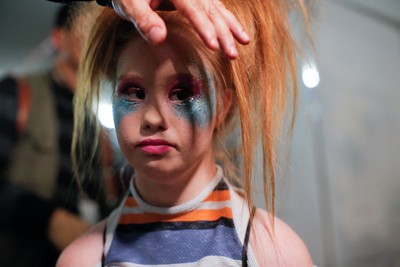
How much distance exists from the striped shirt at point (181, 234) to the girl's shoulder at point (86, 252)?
14 mm

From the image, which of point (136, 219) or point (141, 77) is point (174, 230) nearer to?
point (136, 219)

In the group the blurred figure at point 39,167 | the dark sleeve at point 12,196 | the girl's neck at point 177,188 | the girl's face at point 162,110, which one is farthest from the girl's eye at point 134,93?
the dark sleeve at point 12,196

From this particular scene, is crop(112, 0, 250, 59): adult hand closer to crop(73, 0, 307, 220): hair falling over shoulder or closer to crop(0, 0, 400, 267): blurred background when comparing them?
crop(73, 0, 307, 220): hair falling over shoulder

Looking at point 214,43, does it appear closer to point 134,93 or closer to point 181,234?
point 134,93

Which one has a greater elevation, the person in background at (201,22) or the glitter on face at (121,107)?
the person in background at (201,22)

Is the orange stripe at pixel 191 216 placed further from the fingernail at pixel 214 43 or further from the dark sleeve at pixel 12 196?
the dark sleeve at pixel 12 196

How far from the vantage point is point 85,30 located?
2.24 feet

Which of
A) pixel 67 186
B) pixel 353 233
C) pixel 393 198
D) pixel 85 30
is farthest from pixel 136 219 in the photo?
pixel 393 198

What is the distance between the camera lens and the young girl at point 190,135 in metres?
0.52

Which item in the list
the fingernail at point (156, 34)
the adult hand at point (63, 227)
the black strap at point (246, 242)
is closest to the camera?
the fingernail at point (156, 34)

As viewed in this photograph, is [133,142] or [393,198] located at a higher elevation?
[133,142]

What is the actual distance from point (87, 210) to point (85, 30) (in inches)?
15.8

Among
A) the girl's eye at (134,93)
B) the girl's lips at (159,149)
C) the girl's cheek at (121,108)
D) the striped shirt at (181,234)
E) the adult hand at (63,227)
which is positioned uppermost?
the girl's eye at (134,93)

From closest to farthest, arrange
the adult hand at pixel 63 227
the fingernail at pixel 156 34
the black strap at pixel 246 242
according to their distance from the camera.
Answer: the fingernail at pixel 156 34
the black strap at pixel 246 242
the adult hand at pixel 63 227
